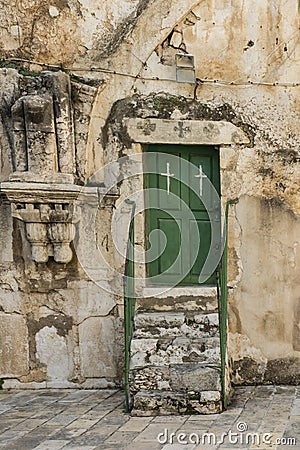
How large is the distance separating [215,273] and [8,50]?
2.96 m

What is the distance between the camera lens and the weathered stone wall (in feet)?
17.6

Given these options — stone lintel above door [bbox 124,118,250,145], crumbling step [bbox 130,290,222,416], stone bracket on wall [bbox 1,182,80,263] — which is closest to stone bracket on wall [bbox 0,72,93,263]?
stone bracket on wall [bbox 1,182,80,263]

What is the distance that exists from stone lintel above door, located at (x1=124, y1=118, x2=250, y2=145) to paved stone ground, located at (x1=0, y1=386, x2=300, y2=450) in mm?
2423

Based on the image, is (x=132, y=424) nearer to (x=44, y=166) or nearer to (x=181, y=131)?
(x=44, y=166)

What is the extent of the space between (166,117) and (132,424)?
279cm

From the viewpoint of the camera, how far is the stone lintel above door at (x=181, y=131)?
5.34 meters

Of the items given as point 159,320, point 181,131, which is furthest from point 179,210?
point 159,320

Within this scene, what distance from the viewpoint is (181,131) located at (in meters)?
5.36

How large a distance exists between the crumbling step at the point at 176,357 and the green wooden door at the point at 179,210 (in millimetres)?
335

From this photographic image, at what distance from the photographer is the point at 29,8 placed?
17.6ft

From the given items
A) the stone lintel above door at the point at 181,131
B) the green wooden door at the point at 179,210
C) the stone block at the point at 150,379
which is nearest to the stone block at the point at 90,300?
the green wooden door at the point at 179,210

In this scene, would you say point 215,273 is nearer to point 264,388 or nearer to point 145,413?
point 264,388

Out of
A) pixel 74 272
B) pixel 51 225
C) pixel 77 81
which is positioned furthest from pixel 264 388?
pixel 77 81

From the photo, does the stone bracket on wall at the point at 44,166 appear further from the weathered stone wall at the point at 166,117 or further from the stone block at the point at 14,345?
the stone block at the point at 14,345
